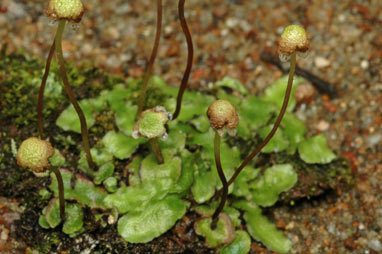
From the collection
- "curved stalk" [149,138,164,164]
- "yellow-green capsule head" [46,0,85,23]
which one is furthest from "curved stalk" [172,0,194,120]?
"yellow-green capsule head" [46,0,85,23]

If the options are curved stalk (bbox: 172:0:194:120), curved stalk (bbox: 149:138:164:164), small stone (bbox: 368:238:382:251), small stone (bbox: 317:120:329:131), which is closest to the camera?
curved stalk (bbox: 172:0:194:120)

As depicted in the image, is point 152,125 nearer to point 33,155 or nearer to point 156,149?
point 156,149

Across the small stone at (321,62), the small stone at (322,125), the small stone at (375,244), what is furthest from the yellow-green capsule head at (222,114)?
the small stone at (321,62)

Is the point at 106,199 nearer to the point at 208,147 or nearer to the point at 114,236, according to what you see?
the point at 114,236

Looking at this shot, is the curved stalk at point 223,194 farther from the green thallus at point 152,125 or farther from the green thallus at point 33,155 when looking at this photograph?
the green thallus at point 33,155

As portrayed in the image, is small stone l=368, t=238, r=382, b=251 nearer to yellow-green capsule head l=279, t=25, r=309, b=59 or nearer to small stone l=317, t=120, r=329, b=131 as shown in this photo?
small stone l=317, t=120, r=329, b=131
